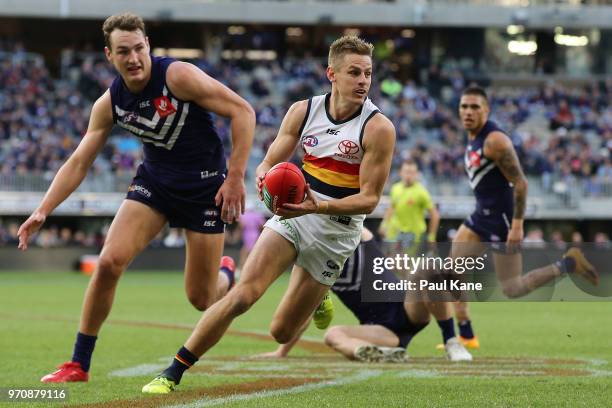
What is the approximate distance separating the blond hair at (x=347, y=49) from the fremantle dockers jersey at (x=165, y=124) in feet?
3.55

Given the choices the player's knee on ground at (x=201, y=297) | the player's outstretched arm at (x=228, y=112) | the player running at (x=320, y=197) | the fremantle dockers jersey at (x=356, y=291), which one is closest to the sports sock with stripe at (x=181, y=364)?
the player running at (x=320, y=197)

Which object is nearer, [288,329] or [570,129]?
[288,329]

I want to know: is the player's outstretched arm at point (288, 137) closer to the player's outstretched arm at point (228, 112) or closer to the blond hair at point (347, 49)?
the player's outstretched arm at point (228, 112)

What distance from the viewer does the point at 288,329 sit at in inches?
323

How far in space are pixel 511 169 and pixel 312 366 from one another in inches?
113

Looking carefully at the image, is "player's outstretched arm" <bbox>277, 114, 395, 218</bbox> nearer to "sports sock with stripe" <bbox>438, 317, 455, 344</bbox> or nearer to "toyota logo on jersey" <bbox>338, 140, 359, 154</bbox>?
"toyota logo on jersey" <bbox>338, 140, 359, 154</bbox>

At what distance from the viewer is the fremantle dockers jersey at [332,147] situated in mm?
7871

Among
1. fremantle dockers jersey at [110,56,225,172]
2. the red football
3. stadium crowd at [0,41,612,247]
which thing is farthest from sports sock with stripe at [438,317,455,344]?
stadium crowd at [0,41,612,247]

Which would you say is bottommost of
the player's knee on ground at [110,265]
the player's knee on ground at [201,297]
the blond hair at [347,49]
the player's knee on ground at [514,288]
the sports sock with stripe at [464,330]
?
the sports sock with stripe at [464,330]

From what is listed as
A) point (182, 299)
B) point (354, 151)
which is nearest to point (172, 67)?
point (354, 151)

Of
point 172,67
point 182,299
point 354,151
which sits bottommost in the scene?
point 182,299

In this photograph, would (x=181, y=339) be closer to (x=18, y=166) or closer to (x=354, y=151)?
(x=354, y=151)

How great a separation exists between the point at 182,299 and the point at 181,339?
7697 millimetres

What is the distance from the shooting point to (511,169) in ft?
36.8
